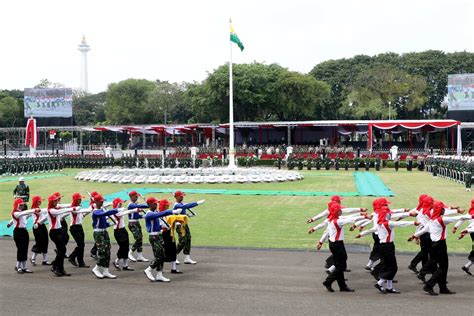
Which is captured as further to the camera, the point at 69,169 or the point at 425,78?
the point at 425,78

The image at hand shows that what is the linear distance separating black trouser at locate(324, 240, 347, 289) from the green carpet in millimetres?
14492

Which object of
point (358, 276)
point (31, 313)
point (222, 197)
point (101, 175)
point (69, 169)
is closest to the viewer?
point (31, 313)

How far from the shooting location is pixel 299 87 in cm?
6369

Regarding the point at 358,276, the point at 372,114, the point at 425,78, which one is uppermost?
the point at 425,78

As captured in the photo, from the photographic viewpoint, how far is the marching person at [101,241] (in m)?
10.7

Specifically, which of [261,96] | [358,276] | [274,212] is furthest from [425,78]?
[358,276]

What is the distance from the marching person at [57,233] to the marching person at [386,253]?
609 cm

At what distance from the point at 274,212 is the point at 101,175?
1643cm

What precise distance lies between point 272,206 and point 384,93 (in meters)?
48.5

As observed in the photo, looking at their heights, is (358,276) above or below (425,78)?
below

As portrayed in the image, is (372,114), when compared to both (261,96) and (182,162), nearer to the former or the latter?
(261,96)

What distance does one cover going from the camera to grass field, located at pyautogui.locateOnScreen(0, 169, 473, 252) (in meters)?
14.1

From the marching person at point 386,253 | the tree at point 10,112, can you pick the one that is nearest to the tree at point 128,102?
the tree at point 10,112

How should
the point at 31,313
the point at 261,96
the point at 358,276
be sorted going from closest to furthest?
the point at 31,313 < the point at 358,276 < the point at 261,96
